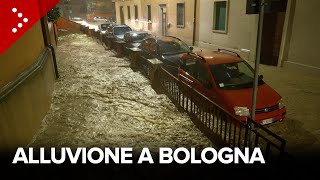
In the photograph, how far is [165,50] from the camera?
11711 mm

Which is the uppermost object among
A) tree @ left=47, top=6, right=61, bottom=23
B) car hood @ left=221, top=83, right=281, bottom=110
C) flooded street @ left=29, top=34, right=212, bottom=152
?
tree @ left=47, top=6, right=61, bottom=23

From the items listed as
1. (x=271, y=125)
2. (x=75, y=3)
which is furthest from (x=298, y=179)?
(x=75, y=3)

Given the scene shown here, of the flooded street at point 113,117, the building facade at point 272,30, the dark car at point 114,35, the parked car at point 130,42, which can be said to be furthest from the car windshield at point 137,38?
the flooded street at point 113,117

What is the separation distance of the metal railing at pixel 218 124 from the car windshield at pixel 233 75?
0.87 metres

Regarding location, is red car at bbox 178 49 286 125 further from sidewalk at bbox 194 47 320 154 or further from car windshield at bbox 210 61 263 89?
sidewalk at bbox 194 47 320 154

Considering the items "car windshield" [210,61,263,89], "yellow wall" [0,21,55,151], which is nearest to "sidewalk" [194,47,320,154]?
"car windshield" [210,61,263,89]

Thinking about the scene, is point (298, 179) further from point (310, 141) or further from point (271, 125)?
point (271, 125)

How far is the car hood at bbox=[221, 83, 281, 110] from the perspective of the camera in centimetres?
605

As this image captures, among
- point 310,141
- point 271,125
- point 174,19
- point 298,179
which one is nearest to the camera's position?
point 298,179

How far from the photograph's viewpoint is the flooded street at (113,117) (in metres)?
5.85

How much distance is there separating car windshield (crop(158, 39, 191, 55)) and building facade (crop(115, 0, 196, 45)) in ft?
24.3

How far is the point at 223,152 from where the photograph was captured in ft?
16.8

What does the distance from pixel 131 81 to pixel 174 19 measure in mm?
12535

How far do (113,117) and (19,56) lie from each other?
2.82 m
